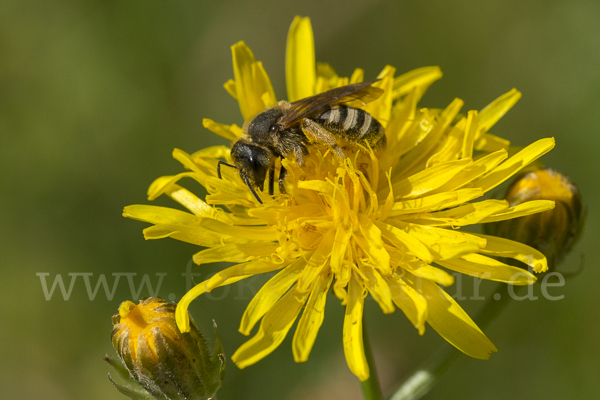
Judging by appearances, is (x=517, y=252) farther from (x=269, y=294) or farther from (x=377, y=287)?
(x=269, y=294)

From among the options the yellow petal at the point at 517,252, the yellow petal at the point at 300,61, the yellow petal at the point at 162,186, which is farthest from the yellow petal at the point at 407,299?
the yellow petal at the point at 300,61

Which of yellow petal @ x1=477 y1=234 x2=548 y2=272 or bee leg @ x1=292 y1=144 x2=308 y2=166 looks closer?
yellow petal @ x1=477 y1=234 x2=548 y2=272

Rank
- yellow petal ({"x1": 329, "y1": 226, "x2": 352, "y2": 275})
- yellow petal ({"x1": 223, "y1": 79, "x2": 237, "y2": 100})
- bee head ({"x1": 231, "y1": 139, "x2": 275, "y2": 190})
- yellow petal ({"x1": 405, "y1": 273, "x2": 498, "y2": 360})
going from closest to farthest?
yellow petal ({"x1": 405, "y1": 273, "x2": 498, "y2": 360}), yellow petal ({"x1": 329, "y1": 226, "x2": 352, "y2": 275}), bee head ({"x1": 231, "y1": 139, "x2": 275, "y2": 190}), yellow petal ({"x1": 223, "y1": 79, "x2": 237, "y2": 100})

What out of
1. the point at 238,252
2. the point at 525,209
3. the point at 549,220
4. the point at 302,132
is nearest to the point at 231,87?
the point at 302,132

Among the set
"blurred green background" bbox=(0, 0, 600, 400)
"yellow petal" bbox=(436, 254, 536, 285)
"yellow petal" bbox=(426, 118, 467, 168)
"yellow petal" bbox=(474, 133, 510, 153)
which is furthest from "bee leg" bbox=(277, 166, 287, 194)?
"blurred green background" bbox=(0, 0, 600, 400)

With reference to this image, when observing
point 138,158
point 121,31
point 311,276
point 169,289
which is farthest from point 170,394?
point 121,31

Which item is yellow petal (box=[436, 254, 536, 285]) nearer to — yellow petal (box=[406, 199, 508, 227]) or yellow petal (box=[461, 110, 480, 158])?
yellow petal (box=[406, 199, 508, 227])

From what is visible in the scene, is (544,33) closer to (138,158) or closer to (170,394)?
(138,158)
